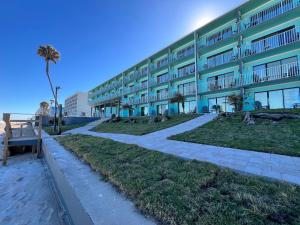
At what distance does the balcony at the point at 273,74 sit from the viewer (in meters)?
13.3

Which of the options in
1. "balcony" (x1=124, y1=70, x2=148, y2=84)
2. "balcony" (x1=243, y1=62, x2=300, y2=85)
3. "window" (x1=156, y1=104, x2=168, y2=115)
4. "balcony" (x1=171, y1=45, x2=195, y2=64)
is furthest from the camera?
"balcony" (x1=124, y1=70, x2=148, y2=84)

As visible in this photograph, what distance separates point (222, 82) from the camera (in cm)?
1820

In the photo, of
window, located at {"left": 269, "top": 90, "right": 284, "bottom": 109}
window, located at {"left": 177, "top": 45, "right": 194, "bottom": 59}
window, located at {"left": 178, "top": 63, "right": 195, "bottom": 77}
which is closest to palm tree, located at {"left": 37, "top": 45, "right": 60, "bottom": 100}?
window, located at {"left": 178, "top": 63, "right": 195, "bottom": 77}

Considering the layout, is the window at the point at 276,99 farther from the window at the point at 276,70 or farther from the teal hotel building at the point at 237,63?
the window at the point at 276,70

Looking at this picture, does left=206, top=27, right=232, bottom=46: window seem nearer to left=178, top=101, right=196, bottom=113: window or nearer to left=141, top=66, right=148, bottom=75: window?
left=178, top=101, right=196, bottom=113: window

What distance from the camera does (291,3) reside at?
13914 mm

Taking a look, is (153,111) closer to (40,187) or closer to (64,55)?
(64,55)

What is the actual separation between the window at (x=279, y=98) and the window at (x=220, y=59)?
15.9ft

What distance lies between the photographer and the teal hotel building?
14172mm

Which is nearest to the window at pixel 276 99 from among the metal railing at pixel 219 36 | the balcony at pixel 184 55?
the metal railing at pixel 219 36

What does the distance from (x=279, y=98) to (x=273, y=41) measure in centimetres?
503

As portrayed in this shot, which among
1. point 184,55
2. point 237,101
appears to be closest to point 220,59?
point 184,55

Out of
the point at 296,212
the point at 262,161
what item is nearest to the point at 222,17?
the point at 262,161

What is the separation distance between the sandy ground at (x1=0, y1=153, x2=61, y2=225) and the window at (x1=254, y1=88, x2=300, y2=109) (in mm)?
17787
